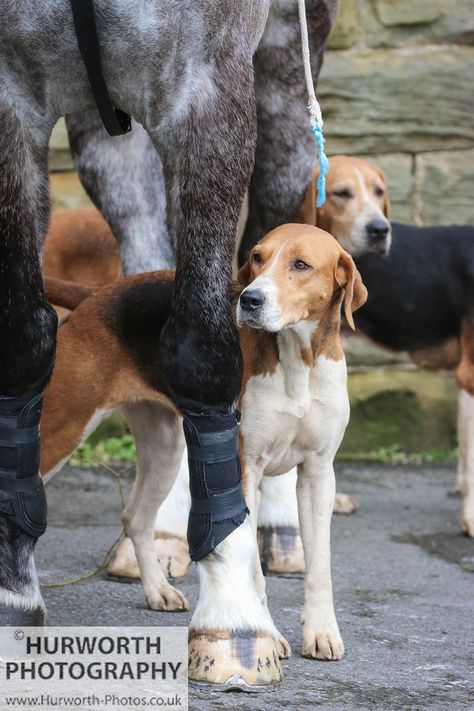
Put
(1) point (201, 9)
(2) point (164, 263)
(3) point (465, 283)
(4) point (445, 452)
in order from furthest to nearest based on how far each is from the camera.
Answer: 1. (4) point (445, 452)
2. (3) point (465, 283)
3. (2) point (164, 263)
4. (1) point (201, 9)

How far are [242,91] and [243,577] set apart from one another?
43.1 inches

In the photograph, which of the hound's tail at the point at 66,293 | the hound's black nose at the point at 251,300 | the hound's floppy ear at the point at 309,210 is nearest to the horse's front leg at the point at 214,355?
the hound's black nose at the point at 251,300

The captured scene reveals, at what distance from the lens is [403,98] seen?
6.89 metres

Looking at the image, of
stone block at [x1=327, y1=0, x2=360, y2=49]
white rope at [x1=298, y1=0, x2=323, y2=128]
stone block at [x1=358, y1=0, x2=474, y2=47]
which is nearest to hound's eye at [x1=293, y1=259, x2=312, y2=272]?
white rope at [x1=298, y1=0, x2=323, y2=128]

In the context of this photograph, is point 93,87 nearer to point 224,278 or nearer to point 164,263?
point 224,278

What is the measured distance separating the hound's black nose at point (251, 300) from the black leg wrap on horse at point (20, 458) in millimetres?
557

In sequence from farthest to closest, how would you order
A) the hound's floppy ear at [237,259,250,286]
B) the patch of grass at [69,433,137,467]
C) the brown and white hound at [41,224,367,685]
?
the patch of grass at [69,433,137,467] < the hound's floppy ear at [237,259,250,286] < the brown and white hound at [41,224,367,685]

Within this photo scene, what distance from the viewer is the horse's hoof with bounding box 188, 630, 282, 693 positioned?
2.74 metres

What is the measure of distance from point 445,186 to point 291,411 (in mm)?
3969

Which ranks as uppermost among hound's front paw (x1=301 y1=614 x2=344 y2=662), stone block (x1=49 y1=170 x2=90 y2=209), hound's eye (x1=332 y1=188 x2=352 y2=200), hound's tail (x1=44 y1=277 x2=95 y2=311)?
hound's tail (x1=44 y1=277 x2=95 y2=311)

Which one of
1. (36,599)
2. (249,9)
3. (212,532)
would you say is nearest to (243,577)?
(212,532)

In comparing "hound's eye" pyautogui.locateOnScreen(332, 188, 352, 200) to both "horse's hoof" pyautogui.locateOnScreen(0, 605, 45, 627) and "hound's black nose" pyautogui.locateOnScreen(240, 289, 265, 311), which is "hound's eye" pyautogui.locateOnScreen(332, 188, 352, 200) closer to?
"hound's black nose" pyautogui.locateOnScreen(240, 289, 265, 311)

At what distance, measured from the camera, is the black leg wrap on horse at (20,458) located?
2.82 metres

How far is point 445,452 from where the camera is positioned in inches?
282
